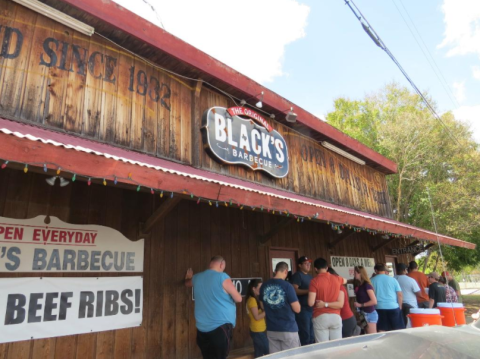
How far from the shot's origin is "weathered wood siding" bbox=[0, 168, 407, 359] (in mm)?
3898

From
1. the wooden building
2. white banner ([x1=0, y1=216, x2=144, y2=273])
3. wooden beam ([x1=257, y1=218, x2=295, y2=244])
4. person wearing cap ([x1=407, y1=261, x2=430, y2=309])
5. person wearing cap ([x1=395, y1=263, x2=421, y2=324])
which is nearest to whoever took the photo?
the wooden building

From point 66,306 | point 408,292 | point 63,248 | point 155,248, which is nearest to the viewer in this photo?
point 66,306

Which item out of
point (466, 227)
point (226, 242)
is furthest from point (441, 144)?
point (226, 242)

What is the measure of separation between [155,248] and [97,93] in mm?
2326

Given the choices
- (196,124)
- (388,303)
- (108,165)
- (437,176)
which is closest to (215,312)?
(108,165)

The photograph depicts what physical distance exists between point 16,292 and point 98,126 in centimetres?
222

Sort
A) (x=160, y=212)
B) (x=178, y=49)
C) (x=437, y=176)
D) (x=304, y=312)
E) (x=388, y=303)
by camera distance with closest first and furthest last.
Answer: (x=160, y=212) < (x=304, y=312) < (x=178, y=49) < (x=388, y=303) < (x=437, y=176)

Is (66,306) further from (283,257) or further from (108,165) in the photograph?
(283,257)

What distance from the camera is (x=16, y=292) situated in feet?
12.0

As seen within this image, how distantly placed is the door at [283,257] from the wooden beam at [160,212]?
296cm

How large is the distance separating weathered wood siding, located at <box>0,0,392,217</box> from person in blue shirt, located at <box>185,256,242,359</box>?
2177 millimetres

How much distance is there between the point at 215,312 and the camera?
403 cm

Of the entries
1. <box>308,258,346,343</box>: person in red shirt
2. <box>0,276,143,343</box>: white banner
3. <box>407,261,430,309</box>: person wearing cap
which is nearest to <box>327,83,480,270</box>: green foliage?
<box>407,261,430,309</box>: person wearing cap

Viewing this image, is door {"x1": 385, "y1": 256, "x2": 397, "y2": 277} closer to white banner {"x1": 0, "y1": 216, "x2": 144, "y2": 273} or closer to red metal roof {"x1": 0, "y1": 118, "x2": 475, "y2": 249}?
red metal roof {"x1": 0, "y1": 118, "x2": 475, "y2": 249}
